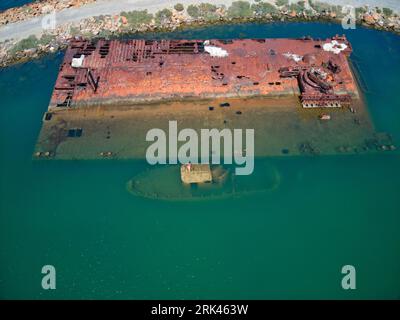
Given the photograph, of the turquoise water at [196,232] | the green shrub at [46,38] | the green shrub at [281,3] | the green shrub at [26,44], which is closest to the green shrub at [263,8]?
the green shrub at [281,3]

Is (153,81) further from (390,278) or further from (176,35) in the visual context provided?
(390,278)

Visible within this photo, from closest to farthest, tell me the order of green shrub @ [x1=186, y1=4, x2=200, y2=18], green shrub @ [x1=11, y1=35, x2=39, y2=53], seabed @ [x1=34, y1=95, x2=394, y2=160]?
1. seabed @ [x1=34, y1=95, x2=394, y2=160]
2. green shrub @ [x1=11, y1=35, x2=39, y2=53]
3. green shrub @ [x1=186, y1=4, x2=200, y2=18]

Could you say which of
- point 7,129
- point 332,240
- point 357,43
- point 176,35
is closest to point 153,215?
point 332,240

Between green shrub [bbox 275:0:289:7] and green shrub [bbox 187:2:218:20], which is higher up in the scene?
green shrub [bbox 275:0:289:7]

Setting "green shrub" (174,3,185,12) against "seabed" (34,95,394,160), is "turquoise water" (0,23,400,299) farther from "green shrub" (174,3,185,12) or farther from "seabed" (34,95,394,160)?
"green shrub" (174,3,185,12)

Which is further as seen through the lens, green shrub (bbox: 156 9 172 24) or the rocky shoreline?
green shrub (bbox: 156 9 172 24)

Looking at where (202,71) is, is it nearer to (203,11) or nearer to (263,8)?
(203,11)

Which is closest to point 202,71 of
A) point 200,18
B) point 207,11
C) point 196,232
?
point 200,18

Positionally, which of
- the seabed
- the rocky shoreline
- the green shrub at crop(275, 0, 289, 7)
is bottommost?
the seabed

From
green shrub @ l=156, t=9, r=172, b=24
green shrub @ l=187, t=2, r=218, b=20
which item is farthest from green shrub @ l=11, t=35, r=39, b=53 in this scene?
green shrub @ l=187, t=2, r=218, b=20
